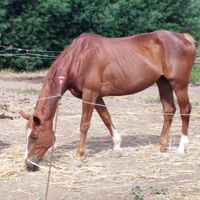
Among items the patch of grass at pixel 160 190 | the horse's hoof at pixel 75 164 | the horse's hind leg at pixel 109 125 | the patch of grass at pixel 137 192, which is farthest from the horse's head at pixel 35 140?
the patch of grass at pixel 160 190

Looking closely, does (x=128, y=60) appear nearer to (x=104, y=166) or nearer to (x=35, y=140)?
(x=104, y=166)

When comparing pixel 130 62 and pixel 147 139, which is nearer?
pixel 130 62

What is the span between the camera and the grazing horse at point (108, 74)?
4542 mm

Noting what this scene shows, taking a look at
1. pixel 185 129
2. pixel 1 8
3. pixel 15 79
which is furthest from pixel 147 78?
pixel 1 8

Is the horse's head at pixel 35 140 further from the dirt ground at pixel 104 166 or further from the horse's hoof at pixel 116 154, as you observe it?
the horse's hoof at pixel 116 154

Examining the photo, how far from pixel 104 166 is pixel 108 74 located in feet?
4.49

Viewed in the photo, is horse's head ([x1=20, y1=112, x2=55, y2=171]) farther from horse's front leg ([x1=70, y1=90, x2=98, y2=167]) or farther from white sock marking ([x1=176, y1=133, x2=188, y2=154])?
white sock marking ([x1=176, y1=133, x2=188, y2=154])

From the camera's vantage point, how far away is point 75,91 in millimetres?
4941

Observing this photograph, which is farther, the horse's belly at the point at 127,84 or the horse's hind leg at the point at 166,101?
the horse's hind leg at the point at 166,101

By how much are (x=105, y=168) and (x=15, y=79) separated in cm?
1124

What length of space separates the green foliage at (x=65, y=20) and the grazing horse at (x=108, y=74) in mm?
12128

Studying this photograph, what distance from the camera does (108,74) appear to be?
4.96 metres

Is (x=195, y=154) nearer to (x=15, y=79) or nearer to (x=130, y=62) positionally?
(x=130, y=62)

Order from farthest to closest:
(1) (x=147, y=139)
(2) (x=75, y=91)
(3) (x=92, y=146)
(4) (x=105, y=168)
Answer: (1) (x=147, y=139), (3) (x=92, y=146), (2) (x=75, y=91), (4) (x=105, y=168)
